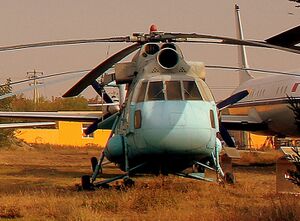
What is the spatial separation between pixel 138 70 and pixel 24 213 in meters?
5.32

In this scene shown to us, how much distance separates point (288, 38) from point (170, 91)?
7.56m

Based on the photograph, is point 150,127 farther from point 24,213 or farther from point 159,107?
point 24,213

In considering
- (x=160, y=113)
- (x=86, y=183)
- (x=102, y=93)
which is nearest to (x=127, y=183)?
(x=86, y=183)

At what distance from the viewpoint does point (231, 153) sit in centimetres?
1595

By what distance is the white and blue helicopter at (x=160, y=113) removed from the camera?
1206cm

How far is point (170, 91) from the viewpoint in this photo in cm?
1266

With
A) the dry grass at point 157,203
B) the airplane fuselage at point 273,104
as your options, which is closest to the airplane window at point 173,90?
the dry grass at point 157,203

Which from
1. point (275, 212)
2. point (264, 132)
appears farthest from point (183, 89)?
point (264, 132)

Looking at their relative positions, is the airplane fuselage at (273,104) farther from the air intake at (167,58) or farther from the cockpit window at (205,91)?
the air intake at (167,58)

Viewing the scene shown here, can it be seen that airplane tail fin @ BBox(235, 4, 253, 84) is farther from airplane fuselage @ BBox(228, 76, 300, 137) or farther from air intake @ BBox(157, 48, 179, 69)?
air intake @ BBox(157, 48, 179, 69)

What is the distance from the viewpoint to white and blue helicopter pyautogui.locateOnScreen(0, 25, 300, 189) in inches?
475

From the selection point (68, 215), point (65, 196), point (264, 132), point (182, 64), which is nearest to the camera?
point (68, 215)

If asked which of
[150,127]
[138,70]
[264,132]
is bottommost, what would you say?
Answer: [264,132]

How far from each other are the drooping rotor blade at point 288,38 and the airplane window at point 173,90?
24.1 feet
